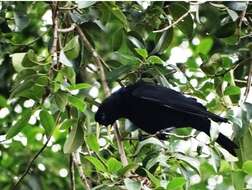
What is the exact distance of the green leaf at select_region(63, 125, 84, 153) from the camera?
2627mm

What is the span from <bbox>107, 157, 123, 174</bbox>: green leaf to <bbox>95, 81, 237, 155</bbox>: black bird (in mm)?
636

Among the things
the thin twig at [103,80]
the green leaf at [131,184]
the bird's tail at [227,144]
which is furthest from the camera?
the bird's tail at [227,144]

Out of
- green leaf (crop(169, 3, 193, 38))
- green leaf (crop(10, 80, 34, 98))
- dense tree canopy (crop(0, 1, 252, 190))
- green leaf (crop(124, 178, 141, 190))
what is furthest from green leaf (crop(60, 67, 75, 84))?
green leaf (crop(169, 3, 193, 38))

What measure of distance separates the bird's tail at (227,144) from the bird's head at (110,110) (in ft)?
1.71

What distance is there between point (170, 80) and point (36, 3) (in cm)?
119

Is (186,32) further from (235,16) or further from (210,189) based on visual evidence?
(210,189)

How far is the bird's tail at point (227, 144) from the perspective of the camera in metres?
2.95

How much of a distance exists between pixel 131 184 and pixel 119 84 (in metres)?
1.22

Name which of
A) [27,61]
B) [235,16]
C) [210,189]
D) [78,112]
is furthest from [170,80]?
[210,189]

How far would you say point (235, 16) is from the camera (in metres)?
3.10

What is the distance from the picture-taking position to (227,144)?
2.97 m

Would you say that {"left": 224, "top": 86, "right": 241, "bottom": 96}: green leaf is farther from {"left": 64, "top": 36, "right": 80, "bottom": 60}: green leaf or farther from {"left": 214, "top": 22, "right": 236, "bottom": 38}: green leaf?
{"left": 64, "top": 36, "right": 80, "bottom": 60}: green leaf

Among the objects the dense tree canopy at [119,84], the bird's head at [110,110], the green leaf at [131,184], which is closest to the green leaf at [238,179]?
the dense tree canopy at [119,84]

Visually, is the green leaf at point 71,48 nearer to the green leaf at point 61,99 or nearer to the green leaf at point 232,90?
the green leaf at point 61,99
